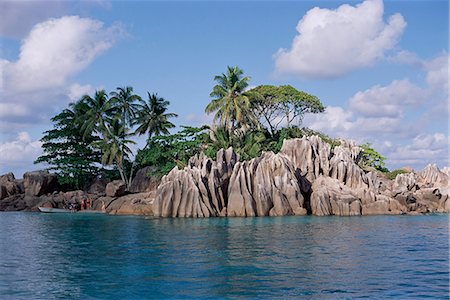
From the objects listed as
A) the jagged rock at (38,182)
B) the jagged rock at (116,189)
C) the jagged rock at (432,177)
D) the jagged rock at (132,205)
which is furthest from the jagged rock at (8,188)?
the jagged rock at (432,177)

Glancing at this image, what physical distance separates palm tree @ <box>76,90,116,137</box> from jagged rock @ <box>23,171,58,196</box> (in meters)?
6.47

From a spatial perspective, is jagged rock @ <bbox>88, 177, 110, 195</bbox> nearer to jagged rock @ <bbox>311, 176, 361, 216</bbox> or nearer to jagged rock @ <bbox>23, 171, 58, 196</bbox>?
jagged rock @ <bbox>23, 171, 58, 196</bbox>

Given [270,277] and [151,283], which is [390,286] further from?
[151,283]

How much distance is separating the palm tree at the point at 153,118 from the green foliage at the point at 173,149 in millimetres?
5263

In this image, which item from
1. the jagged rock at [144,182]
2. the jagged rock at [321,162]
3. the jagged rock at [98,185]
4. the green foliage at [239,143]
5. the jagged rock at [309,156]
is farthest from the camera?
the jagged rock at [98,185]

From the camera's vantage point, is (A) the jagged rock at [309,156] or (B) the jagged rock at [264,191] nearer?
(B) the jagged rock at [264,191]

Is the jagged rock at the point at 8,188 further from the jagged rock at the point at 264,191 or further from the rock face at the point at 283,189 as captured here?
the jagged rock at the point at 264,191

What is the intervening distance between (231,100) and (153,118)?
12148 millimetres

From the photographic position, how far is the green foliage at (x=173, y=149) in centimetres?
5459

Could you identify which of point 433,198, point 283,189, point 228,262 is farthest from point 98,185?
point 228,262

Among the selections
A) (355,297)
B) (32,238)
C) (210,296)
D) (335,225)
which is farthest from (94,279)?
(335,225)

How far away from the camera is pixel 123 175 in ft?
201

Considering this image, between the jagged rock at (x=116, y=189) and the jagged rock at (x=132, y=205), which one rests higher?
the jagged rock at (x=116, y=189)

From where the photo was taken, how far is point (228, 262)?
63.8 ft
